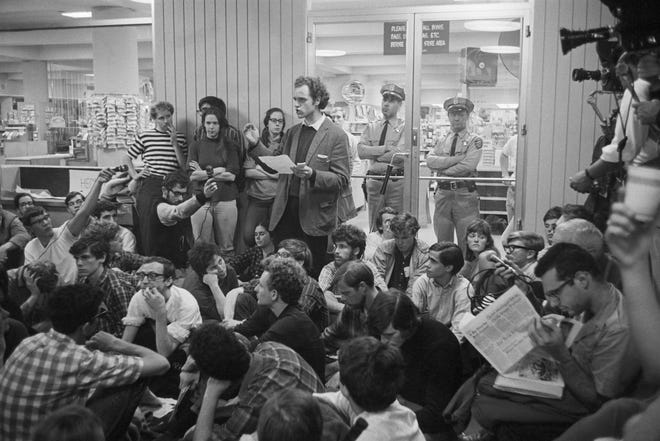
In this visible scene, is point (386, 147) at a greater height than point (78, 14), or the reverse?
point (78, 14)

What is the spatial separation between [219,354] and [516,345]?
1033 mm

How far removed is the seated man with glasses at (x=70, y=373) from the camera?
2.59m

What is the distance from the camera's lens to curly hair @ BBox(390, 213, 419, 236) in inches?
186

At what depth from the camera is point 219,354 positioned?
2.60 metres

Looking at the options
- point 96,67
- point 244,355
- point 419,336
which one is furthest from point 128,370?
point 96,67

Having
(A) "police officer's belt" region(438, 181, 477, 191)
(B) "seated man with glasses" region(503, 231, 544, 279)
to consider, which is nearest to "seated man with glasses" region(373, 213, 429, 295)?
(B) "seated man with glasses" region(503, 231, 544, 279)

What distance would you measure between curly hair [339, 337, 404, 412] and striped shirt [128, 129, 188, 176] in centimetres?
397

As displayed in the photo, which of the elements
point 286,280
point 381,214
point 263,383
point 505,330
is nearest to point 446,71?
point 381,214

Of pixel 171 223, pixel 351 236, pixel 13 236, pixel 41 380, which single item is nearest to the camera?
pixel 41 380

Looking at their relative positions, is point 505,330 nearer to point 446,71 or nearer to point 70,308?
point 70,308

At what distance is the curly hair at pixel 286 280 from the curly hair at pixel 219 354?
74 centimetres

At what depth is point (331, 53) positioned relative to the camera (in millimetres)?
10102

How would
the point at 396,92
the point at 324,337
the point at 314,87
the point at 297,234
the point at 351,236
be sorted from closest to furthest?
1. the point at 324,337
2. the point at 351,236
3. the point at 314,87
4. the point at 297,234
5. the point at 396,92

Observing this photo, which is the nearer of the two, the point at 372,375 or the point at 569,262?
the point at 372,375
